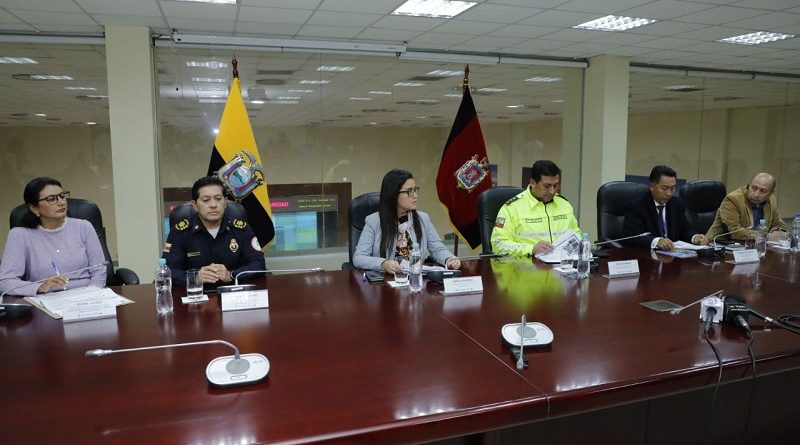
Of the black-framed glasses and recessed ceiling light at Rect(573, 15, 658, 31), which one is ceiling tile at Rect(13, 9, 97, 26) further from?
recessed ceiling light at Rect(573, 15, 658, 31)

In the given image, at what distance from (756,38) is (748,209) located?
1.97m

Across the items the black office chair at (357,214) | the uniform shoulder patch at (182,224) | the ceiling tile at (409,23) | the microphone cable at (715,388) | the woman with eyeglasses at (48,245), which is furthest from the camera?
the ceiling tile at (409,23)

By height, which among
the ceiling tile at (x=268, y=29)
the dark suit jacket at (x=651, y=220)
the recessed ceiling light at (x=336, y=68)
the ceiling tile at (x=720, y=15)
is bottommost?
the dark suit jacket at (x=651, y=220)

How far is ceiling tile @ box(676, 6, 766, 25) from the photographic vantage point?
12.3 ft

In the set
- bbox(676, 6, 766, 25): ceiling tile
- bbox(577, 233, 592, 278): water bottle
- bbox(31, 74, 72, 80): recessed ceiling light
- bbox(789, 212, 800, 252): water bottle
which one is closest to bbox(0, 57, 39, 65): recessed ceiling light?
bbox(31, 74, 72, 80): recessed ceiling light

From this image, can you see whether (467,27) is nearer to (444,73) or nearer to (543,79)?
(444,73)

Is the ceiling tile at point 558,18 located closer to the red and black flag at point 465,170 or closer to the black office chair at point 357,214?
the red and black flag at point 465,170

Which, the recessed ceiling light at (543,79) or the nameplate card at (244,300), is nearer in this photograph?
the nameplate card at (244,300)

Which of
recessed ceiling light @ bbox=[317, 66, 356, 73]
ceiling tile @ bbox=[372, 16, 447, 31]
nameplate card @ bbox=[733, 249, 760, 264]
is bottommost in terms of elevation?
nameplate card @ bbox=[733, 249, 760, 264]

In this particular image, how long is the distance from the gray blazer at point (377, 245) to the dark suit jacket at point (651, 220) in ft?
4.57

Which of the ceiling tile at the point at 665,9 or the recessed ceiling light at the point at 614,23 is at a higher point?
the recessed ceiling light at the point at 614,23

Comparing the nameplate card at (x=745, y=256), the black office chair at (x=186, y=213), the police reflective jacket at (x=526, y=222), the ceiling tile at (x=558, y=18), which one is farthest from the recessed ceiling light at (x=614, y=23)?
the black office chair at (x=186, y=213)

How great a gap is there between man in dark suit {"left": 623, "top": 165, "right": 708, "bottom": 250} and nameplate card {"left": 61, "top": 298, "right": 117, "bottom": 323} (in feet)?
9.76

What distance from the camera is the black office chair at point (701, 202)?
431 cm
